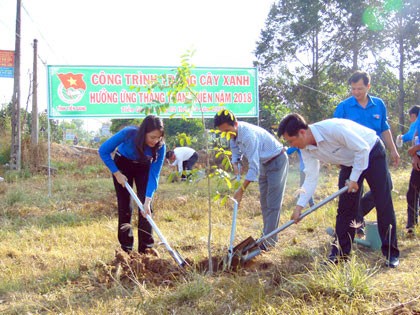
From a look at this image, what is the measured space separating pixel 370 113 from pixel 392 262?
1527 millimetres

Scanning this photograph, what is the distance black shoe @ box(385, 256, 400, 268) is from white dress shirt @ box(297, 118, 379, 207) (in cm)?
79

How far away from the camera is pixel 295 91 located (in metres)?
20.3

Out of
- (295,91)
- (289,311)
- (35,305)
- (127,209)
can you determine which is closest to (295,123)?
(289,311)

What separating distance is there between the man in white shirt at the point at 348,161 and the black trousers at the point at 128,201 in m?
1.50

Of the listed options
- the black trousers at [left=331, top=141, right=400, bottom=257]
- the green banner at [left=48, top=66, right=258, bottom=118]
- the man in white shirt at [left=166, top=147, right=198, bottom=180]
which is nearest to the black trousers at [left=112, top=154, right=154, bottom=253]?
the black trousers at [left=331, top=141, right=400, bottom=257]

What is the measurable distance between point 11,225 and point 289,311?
495cm

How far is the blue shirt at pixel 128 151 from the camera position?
366cm

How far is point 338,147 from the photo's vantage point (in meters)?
3.07

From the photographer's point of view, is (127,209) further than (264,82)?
No

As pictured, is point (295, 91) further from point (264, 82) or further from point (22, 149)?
point (22, 149)

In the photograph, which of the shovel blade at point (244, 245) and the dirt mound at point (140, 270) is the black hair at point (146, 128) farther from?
the shovel blade at point (244, 245)

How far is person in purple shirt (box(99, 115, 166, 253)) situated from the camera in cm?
347

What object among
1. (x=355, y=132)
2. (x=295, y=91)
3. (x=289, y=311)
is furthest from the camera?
(x=295, y=91)

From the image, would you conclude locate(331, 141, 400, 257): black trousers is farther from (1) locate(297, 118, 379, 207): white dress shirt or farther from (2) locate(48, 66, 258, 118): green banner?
(2) locate(48, 66, 258, 118): green banner
